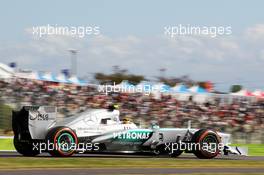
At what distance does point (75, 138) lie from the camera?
1532 cm

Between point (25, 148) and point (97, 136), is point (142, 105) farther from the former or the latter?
point (25, 148)

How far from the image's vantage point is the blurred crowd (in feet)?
82.3

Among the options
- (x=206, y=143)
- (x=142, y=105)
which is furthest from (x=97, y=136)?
(x=142, y=105)

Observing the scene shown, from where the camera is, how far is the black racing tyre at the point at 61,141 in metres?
15.0

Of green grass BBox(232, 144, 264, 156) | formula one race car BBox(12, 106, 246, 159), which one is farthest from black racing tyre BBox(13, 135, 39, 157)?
green grass BBox(232, 144, 264, 156)

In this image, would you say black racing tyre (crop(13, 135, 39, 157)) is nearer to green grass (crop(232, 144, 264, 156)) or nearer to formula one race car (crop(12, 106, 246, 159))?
formula one race car (crop(12, 106, 246, 159))

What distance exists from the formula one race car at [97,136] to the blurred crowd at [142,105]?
26.6 ft

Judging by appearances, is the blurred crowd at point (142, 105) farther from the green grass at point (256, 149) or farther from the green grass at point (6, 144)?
the green grass at point (6, 144)

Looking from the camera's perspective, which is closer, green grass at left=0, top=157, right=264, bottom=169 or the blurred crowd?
green grass at left=0, top=157, right=264, bottom=169

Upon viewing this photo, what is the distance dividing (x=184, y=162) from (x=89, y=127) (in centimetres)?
272

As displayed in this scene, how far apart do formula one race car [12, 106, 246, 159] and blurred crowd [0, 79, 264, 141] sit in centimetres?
810

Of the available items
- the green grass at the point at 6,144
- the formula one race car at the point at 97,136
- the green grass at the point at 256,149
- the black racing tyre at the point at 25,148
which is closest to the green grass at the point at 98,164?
the formula one race car at the point at 97,136

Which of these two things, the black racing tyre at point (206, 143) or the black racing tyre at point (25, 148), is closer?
the black racing tyre at point (25, 148)

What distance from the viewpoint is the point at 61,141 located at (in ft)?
49.7
